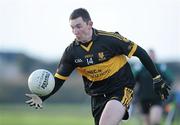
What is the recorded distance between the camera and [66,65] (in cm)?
1282

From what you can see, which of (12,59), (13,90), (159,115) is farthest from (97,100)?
(12,59)

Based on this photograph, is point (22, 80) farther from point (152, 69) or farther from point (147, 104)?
point (152, 69)

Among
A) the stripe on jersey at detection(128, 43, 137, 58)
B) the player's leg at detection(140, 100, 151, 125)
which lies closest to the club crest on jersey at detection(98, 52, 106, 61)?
the stripe on jersey at detection(128, 43, 137, 58)

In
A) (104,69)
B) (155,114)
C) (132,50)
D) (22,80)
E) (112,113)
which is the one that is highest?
(132,50)

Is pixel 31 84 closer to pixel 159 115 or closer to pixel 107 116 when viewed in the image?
pixel 107 116

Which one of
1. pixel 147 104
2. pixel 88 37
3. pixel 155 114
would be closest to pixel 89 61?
pixel 88 37

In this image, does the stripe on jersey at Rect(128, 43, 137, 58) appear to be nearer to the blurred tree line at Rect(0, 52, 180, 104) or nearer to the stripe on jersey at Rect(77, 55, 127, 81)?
the stripe on jersey at Rect(77, 55, 127, 81)

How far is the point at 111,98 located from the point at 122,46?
0.79 metres

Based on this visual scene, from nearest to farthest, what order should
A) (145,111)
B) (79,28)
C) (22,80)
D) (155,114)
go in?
(79,28) → (155,114) → (145,111) → (22,80)

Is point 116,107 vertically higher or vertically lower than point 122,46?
lower

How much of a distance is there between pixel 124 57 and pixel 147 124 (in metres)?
7.69

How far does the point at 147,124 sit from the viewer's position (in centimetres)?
2025

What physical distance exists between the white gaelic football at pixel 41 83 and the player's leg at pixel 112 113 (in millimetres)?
905

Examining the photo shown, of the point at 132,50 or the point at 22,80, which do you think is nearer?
the point at 132,50
